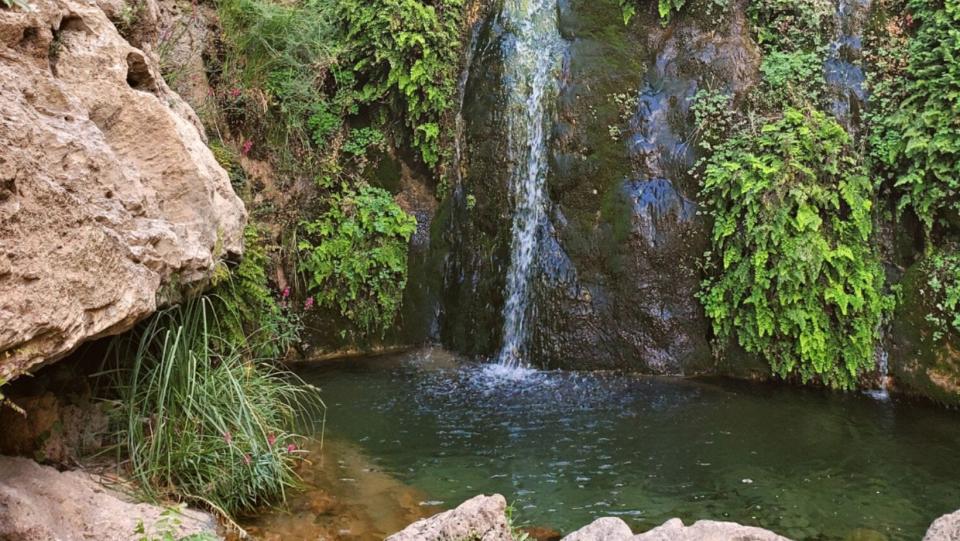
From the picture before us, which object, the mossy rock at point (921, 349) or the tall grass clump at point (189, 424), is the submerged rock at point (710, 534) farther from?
the mossy rock at point (921, 349)

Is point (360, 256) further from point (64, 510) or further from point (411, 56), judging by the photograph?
point (64, 510)

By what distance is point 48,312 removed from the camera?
2670 mm

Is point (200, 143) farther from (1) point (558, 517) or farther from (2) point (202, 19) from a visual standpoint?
(2) point (202, 19)

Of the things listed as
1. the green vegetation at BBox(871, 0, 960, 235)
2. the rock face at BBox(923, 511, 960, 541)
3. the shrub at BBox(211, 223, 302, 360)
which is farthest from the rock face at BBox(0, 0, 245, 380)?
the green vegetation at BBox(871, 0, 960, 235)

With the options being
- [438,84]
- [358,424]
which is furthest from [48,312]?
[438,84]

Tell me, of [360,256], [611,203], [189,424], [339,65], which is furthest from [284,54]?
[189,424]

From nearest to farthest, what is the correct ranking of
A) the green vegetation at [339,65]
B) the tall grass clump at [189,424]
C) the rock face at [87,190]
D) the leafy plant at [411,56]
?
the rock face at [87,190] < the tall grass clump at [189,424] < the green vegetation at [339,65] < the leafy plant at [411,56]

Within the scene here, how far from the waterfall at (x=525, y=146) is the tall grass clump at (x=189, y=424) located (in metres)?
3.92

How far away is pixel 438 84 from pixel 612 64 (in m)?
2.16

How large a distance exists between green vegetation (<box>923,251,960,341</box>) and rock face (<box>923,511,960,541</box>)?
4095 millimetres

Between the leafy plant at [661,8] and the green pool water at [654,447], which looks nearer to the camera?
the green pool water at [654,447]

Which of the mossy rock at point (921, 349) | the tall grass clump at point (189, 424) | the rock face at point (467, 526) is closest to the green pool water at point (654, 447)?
the mossy rock at point (921, 349)

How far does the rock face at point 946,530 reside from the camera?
3.01m

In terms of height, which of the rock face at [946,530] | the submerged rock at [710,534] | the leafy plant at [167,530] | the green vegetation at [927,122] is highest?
the green vegetation at [927,122]
